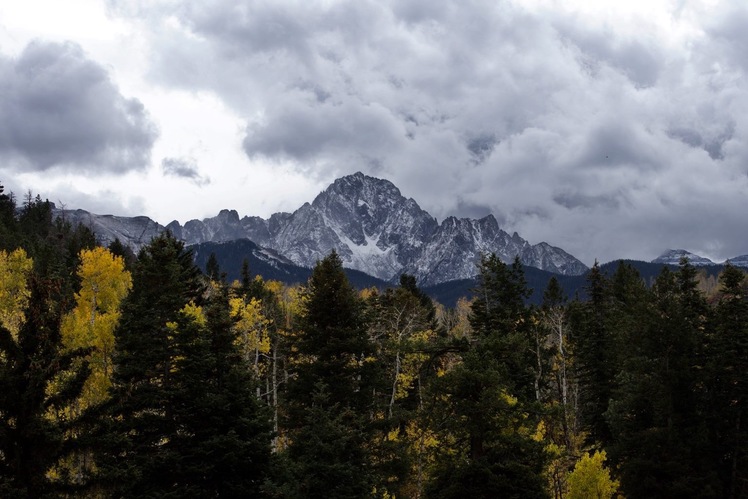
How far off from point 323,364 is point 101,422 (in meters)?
10.7

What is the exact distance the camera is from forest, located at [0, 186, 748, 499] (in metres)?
12.3

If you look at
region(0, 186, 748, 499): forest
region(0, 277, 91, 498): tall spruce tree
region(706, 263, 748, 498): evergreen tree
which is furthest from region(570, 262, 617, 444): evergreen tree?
region(0, 277, 91, 498): tall spruce tree

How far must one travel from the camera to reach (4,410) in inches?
459

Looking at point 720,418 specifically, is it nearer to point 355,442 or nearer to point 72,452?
point 355,442

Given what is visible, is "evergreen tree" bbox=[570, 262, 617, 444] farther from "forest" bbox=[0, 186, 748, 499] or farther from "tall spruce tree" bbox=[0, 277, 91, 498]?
"tall spruce tree" bbox=[0, 277, 91, 498]

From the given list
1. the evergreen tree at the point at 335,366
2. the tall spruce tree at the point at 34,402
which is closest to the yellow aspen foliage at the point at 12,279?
the evergreen tree at the point at 335,366

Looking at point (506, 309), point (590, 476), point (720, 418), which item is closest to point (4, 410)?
point (506, 309)

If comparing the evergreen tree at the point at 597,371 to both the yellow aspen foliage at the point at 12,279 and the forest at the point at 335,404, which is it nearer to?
the forest at the point at 335,404

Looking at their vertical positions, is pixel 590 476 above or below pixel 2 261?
below

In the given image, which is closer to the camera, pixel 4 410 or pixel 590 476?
pixel 4 410

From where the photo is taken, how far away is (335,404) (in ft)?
59.2

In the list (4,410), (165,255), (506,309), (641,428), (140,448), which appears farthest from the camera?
(506,309)

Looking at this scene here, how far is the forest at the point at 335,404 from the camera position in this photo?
1233 cm

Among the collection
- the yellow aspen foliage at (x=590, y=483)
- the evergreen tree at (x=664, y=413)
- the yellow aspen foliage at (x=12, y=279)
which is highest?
the yellow aspen foliage at (x=12, y=279)
